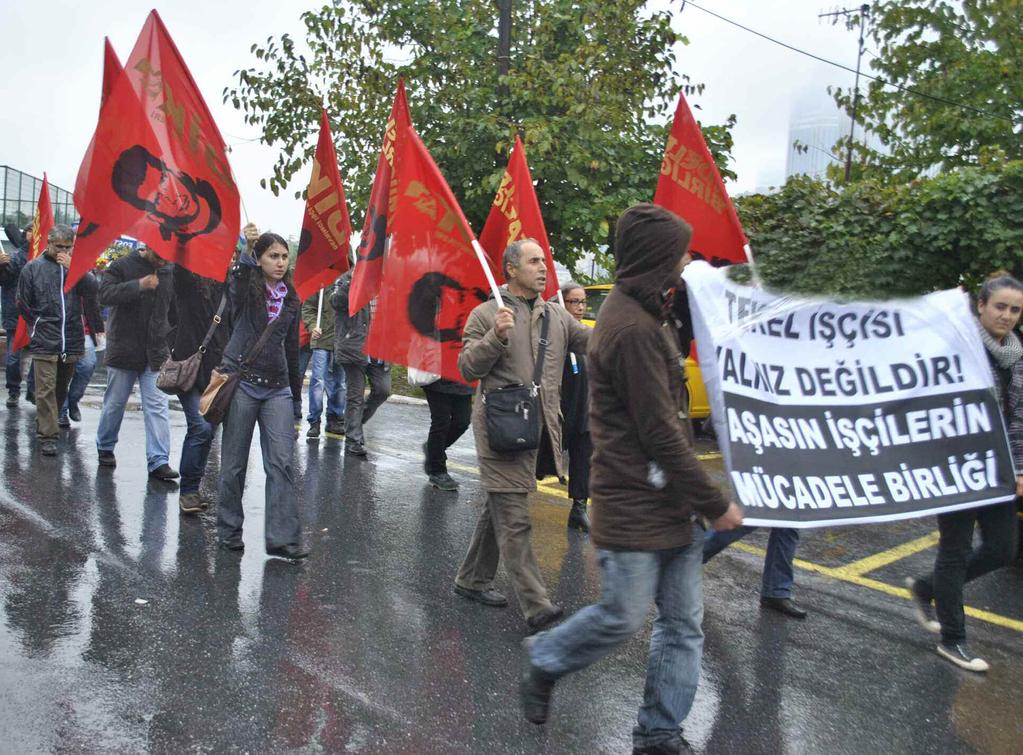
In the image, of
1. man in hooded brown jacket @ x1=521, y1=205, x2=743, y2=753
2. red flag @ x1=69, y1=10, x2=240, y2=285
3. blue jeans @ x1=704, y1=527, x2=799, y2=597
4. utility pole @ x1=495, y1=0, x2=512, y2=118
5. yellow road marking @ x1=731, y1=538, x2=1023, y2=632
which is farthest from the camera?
utility pole @ x1=495, y1=0, x2=512, y2=118

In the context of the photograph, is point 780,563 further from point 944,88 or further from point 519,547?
point 944,88

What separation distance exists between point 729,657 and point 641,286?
2.08m

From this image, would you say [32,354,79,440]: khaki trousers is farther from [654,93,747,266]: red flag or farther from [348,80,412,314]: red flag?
[654,93,747,266]: red flag

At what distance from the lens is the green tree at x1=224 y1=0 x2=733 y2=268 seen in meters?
11.8

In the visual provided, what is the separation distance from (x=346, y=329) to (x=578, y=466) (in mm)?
3463

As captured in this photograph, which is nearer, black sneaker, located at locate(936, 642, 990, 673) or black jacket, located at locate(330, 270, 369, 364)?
black sneaker, located at locate(936, 642, 990, 673)

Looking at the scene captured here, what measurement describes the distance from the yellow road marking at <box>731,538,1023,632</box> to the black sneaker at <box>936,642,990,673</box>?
0.74 meters

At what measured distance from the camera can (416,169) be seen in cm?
550

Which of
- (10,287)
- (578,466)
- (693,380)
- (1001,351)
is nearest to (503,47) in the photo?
(693,380)

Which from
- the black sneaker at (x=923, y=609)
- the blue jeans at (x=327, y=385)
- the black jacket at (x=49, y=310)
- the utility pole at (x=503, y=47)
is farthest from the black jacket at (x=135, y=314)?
the utility pole at (x=503, y=47)

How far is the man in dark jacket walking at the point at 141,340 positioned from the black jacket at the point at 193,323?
69 cm

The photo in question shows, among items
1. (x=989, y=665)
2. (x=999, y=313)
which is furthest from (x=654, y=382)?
(x=989, y=665)

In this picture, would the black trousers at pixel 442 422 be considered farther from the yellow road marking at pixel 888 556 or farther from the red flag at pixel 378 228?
the yellow road marking at pixel 888 556

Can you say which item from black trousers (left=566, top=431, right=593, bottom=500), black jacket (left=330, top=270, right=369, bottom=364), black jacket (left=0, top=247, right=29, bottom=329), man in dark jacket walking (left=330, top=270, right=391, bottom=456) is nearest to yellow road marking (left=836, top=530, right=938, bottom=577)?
black trousers (left=566, top=431, right=593, bottom=500)
